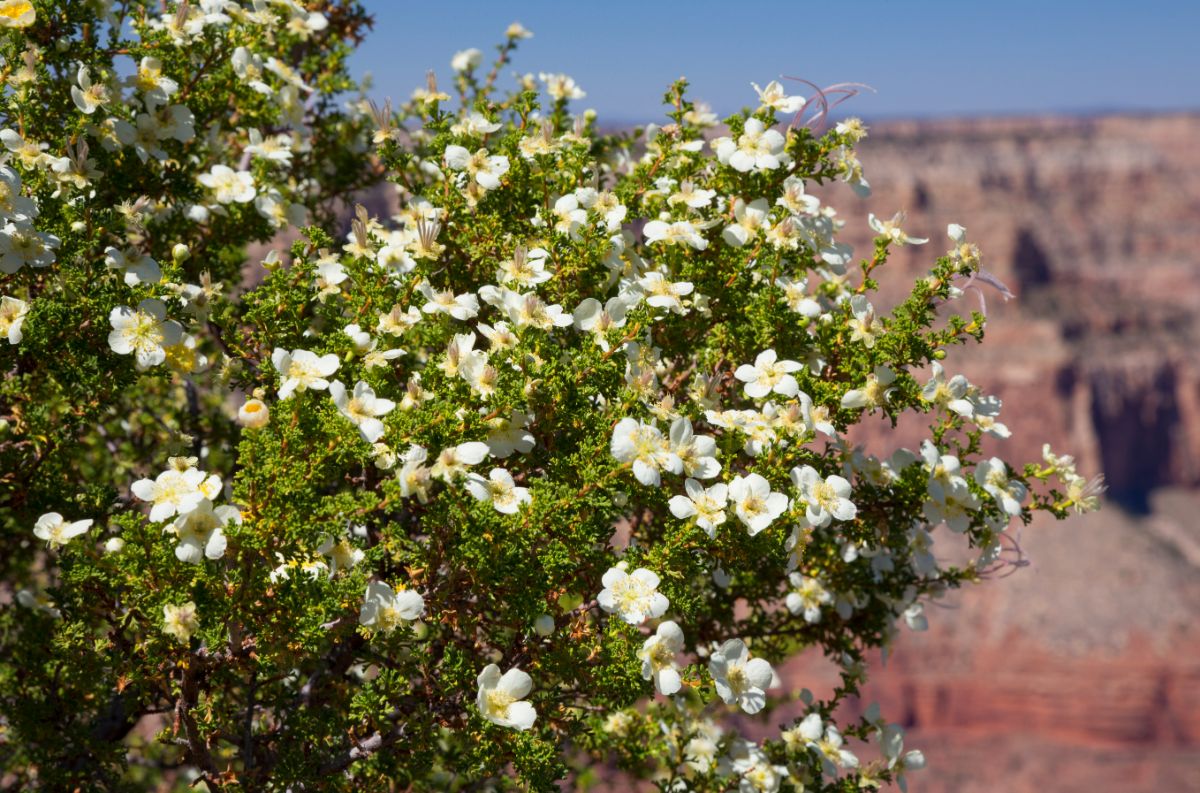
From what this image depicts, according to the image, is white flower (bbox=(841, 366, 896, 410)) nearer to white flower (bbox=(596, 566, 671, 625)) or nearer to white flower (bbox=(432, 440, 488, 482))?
white flower (bbox=(596, 566, 671, 625))

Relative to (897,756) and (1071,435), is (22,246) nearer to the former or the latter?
(897,756)

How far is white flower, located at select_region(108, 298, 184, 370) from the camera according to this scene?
12.2ft

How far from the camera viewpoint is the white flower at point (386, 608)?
131 inches

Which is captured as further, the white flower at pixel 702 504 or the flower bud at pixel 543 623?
the flower bud at pixel 543 623

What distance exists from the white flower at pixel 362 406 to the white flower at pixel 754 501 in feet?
4.21

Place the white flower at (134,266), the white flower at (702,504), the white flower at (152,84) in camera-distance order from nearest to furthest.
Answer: the white flower at (702,504)
the white flower at (134,266)
the white flower at (152,84)

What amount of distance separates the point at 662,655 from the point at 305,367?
1.70 metres

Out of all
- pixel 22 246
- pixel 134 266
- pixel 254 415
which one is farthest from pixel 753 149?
pixel 22 246

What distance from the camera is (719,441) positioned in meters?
4.02

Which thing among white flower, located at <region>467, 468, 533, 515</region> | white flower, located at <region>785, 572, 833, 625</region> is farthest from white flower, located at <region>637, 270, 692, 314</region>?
white flower, located at <region>785, 572, 833, 625</region>

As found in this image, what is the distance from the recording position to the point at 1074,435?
3802 inches

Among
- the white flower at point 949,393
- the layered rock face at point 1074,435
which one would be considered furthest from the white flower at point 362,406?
the layered rock face at point 1074,435

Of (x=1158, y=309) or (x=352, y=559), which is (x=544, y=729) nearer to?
(x=352, y=559)

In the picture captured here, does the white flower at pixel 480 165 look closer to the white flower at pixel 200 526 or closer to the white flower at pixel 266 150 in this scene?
the white flower at pixel 266 150
